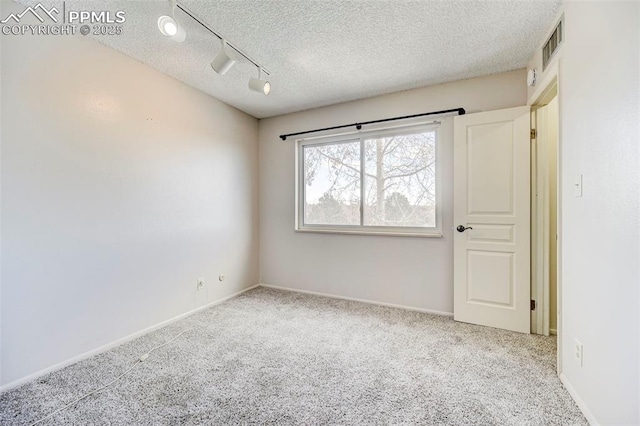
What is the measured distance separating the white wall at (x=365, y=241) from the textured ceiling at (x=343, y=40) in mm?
189

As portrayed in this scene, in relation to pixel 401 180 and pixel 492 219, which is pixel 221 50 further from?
pixel 492 219

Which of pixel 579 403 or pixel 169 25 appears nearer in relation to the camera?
pixel 579 403

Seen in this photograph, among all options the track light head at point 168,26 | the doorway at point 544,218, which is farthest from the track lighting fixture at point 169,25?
the doorway at point 544,218

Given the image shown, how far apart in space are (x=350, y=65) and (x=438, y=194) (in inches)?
61.6

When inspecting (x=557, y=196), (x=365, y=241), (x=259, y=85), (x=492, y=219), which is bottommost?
(x=365, y=241)

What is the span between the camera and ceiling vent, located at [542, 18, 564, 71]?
180 cm

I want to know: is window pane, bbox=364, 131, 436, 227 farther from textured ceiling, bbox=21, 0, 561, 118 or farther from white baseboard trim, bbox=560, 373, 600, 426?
white baseboard trim, bbox=560, 373, 600, 426

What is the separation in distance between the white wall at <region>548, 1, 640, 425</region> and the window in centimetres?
135

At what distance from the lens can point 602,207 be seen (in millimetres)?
1332

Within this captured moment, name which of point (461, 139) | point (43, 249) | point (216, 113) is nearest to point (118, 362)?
point (43, 249)

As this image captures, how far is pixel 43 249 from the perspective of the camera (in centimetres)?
186

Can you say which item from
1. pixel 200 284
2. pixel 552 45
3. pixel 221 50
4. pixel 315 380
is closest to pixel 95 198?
pixel 200 284
